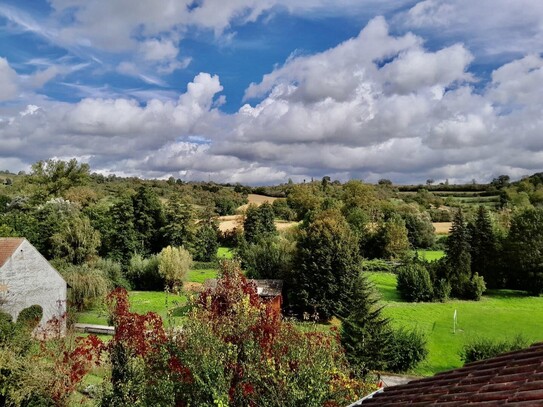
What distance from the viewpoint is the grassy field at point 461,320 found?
2948 centimetres

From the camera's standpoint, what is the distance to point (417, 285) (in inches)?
1725

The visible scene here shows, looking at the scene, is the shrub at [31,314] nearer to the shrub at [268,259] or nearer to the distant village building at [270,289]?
the distant village building at [270,289]

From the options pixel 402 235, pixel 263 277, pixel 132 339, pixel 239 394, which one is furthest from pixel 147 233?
pixel 239 394

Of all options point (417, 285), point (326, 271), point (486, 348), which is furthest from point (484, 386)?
point (417, 285)

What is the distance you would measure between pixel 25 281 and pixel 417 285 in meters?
33.9

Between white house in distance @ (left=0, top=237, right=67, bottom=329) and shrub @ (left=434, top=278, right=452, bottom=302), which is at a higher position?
white house in distance @ (left=0, top=237, right=67, bottom=329)

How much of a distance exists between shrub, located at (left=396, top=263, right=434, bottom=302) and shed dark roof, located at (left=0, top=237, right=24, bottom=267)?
3421cm

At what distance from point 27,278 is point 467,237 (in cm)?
4326

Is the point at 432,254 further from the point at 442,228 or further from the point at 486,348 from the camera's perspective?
the point at 486,348

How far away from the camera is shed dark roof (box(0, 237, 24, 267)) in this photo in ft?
96.5

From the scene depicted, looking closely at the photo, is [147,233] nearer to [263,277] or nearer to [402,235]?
[263,277]

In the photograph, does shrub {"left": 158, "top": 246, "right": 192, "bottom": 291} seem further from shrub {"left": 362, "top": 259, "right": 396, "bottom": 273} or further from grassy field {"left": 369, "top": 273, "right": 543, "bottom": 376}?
shrub {"left": 362, "top": 259, "right": 396, "bottom": 273}

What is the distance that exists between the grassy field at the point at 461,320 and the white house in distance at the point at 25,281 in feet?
80.7

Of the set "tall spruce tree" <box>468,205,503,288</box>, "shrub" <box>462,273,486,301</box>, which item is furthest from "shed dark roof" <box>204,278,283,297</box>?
"tall spruce tree" <box>468,205,503,288</box>
